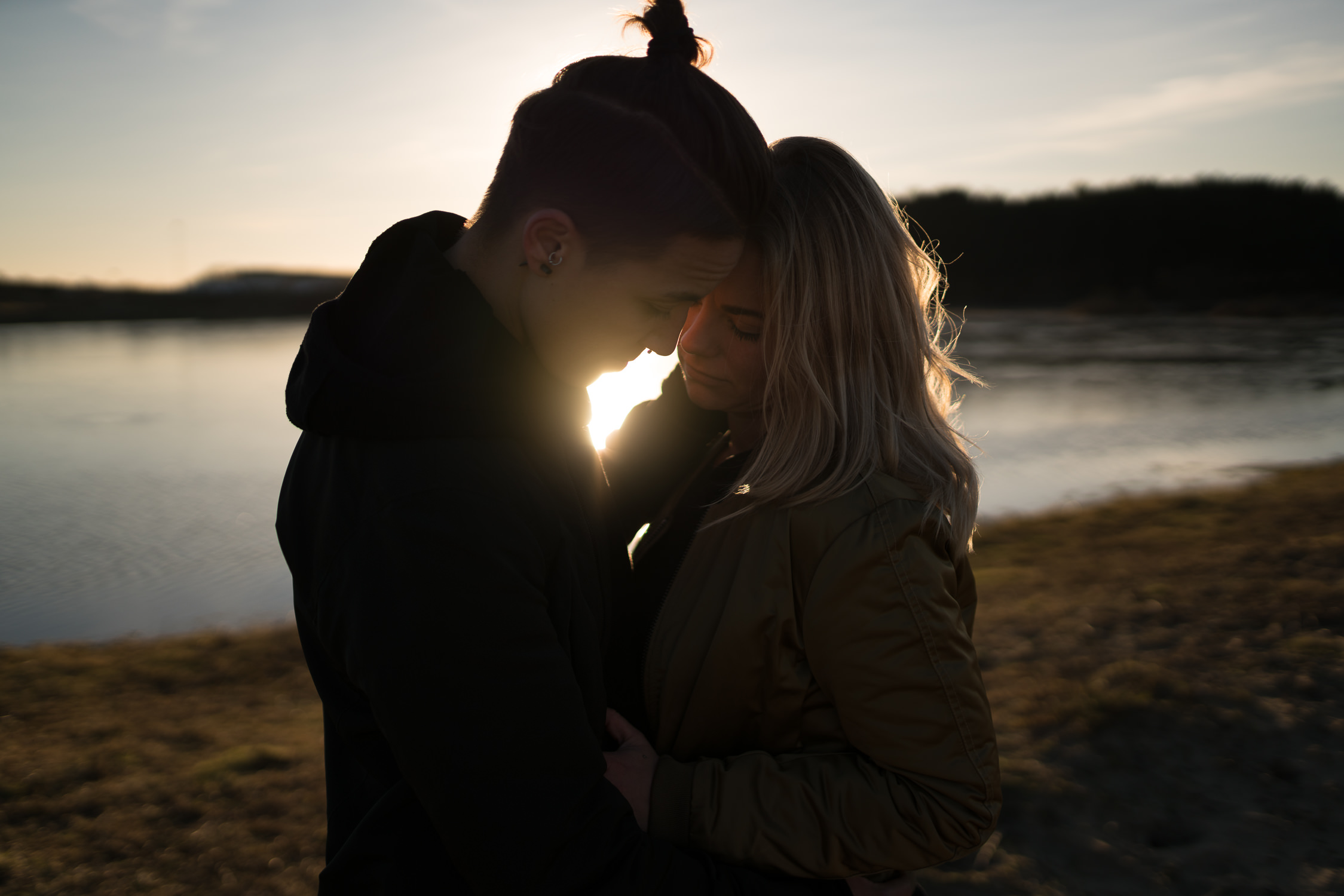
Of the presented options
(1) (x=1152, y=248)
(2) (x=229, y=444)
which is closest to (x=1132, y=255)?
(1) (x=1152, y=248)

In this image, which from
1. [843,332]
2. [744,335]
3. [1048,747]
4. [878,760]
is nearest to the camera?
[878,760]

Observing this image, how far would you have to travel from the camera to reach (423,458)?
1.03 metres

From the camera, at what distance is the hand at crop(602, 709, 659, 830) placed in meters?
1.33

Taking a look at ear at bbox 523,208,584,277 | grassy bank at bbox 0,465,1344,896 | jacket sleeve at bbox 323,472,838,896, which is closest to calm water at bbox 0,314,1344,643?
grassy bank at bbox 0,465,1344,896

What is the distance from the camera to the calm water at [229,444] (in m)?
6.36

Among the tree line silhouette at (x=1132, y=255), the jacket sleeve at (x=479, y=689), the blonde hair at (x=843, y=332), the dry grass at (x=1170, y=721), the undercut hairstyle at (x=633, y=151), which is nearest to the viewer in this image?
the jacket sleeve at (x=479, y=689)

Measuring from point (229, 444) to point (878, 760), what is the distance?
10.9 metres

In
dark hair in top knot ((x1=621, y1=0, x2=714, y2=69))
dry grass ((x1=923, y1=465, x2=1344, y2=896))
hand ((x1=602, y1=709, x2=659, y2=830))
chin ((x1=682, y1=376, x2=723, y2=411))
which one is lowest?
dry grass ((x1=923, y1=465, x2=1344, y2=896))

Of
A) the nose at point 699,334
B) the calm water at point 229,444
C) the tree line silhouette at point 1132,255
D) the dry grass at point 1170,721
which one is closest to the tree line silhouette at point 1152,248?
the tree line silhouette at point 1132,255

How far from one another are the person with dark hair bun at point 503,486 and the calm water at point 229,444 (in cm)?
199

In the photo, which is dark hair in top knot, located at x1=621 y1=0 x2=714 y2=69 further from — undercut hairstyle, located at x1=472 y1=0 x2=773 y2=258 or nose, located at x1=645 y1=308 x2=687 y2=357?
nose, located at x1=645 y1=308 x2=687 y2=357

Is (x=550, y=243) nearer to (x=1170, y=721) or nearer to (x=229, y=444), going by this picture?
(x=1170, y=721)

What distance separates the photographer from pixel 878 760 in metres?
1.36

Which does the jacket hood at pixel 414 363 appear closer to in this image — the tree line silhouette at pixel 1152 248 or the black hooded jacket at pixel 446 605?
the black hooded jacket at pixel 446 605
